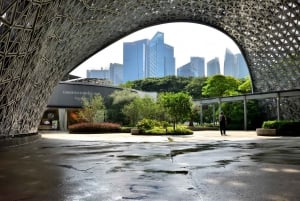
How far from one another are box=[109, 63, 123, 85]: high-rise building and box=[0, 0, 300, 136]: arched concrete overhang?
123 meters

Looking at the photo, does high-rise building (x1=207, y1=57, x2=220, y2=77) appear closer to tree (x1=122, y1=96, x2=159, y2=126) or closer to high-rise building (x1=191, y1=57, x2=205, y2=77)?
high-rise building (x1=191, y1=57, x2=205, y2=77)

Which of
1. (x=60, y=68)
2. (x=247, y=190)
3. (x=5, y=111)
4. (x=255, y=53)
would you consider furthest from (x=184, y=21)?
(x=247, y=190)

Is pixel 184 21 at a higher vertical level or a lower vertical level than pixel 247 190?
higher

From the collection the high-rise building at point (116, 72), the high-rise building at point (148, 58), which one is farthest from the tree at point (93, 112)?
the high-rise building at point (148, 58)

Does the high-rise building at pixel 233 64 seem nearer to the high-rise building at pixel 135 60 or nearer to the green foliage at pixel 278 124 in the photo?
the high-rise building at pixel 135 60

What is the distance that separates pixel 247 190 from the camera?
5.64 metres

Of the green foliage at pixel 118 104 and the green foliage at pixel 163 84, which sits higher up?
the green foliage at pixel 163 84

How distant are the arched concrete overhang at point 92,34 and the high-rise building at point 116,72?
123257 millimetres

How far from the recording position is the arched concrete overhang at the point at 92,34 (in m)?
15.6

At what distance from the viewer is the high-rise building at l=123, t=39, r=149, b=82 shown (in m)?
180

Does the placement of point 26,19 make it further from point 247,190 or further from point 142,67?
point 142,67

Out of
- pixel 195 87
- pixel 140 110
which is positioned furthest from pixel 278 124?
pixel 195 87

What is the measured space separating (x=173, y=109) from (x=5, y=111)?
1885 centimetres

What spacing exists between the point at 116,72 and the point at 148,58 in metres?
19.8
